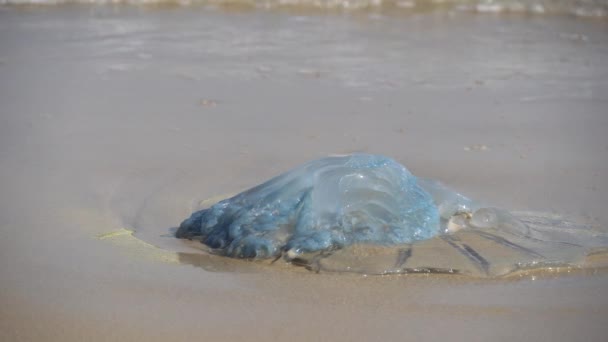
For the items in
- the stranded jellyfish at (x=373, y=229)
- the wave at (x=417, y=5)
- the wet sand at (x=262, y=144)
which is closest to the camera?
the wet sand at (x=262, y=144)

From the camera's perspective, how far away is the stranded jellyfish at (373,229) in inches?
125

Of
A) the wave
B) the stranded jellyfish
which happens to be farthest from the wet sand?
the wave

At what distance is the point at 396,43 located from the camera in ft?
24.8

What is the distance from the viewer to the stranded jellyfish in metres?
3.19

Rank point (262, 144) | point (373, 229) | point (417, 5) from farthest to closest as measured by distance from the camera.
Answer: point (417, 5) < point (262, 144) < point (373, 229)

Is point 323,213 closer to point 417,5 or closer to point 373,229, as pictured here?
point 373,229

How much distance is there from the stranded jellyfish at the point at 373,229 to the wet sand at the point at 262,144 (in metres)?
0.10

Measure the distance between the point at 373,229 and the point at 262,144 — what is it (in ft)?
5.84

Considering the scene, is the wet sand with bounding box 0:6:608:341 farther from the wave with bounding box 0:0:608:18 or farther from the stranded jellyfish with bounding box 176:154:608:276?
the wave with bounding box 0:0:608:18

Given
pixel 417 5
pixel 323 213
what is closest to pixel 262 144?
pixel 323 213

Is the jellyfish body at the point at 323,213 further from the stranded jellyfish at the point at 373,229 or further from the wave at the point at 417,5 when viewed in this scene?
the wave at the point at 417,5

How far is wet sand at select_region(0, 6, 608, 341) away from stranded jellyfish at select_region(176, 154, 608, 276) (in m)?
0.10

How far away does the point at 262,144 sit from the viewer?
4.93 meters

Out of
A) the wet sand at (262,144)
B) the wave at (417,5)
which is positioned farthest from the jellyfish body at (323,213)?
the wave at (417,5)
